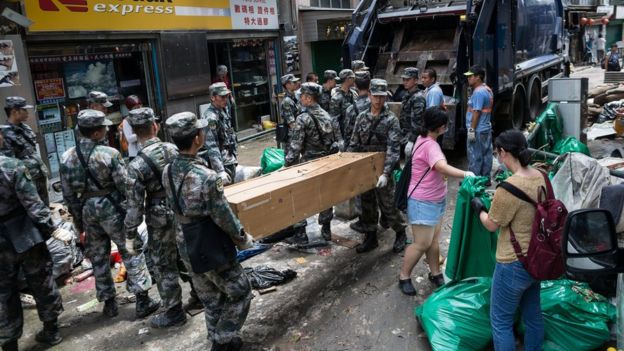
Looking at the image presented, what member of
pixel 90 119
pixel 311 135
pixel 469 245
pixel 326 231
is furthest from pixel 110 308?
pixel 469 245

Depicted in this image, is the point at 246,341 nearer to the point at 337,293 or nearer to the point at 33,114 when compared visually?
the point at 337,293

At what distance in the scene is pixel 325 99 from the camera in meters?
7.61

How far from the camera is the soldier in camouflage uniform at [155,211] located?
3.69 m

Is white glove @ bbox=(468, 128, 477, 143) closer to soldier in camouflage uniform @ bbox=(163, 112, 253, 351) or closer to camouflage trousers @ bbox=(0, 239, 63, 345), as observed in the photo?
soldier in camouflage uniform @ bbox=(163, 112, 253, 351)

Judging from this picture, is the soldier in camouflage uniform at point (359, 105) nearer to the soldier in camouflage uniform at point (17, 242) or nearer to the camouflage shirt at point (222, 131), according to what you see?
the camouflage shirt at point (222, 131)

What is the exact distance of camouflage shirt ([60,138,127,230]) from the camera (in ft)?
13.0

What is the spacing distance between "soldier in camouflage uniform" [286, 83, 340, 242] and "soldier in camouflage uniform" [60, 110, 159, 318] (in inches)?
69.1

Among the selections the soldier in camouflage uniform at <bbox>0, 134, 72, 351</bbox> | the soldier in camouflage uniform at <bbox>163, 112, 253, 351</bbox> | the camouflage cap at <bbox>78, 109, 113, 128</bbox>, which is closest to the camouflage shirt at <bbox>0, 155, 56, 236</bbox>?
the soldier in camouflage uniform at <bbox>0, 134, 72, 351</bbox>

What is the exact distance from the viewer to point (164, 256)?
394cm

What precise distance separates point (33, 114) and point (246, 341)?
16.3ft

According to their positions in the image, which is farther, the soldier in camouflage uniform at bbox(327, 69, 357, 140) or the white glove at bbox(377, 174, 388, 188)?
the soldier in camouflage uniform at bbox(327, 69, 357, 140)

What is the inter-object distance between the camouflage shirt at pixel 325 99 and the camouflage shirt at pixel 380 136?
2.53 metres

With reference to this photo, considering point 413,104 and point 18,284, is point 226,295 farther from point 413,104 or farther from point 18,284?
point 413,104

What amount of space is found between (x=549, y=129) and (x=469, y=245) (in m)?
4.47
